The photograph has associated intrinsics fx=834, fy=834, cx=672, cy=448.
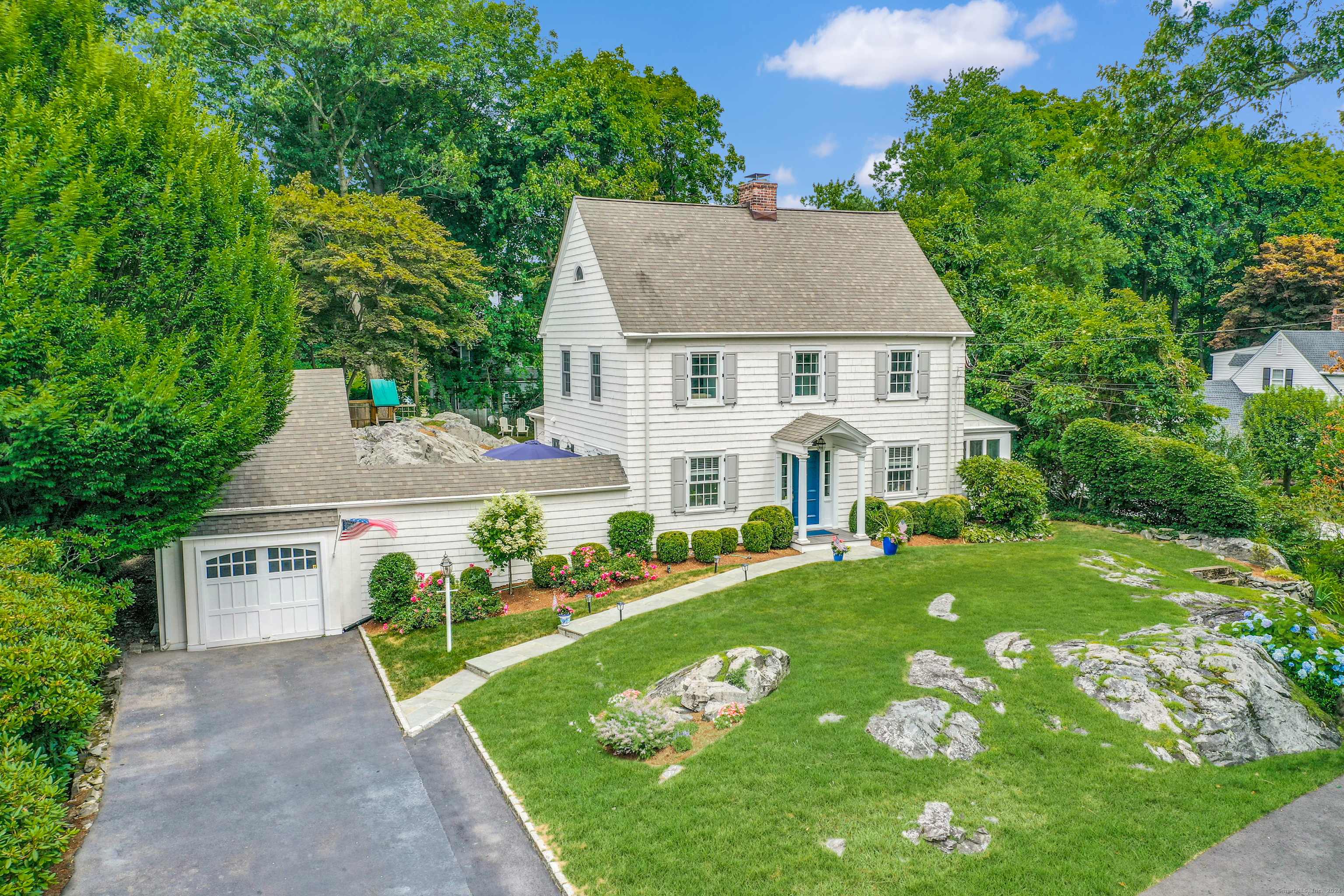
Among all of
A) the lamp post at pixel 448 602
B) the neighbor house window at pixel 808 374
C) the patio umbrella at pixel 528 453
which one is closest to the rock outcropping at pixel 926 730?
the lamp post at pixel 448 602

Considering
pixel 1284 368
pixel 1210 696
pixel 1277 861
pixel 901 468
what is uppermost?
pixel 1284 368

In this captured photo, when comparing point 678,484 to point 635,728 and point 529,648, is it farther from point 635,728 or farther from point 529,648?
point 635,728

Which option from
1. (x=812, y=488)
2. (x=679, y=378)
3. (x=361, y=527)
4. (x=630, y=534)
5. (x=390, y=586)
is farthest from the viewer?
(x=812, y=488)

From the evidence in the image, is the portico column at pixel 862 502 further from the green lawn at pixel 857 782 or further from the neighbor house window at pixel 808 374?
the green lawn at pixel 857 782

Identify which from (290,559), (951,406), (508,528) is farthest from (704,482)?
(290,559)

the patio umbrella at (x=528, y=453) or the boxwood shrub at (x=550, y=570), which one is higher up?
the patio umbrella at (x=528, y=453)

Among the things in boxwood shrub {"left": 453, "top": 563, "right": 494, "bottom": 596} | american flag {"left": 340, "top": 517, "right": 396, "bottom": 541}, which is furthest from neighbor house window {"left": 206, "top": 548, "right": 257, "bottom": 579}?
boxwood shrub {"left": 453, "top": 563, "right": 494, "bottom": 596}
